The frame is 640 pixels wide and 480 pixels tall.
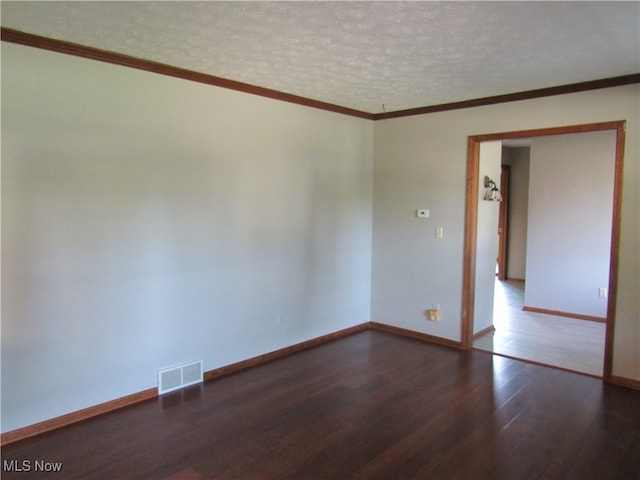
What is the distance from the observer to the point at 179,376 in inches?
131

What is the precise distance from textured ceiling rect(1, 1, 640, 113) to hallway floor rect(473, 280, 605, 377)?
244cm

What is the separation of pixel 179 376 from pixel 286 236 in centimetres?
150

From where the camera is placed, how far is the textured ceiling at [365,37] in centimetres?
215

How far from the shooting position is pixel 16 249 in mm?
2537

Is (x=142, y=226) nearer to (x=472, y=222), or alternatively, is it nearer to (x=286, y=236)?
(x=286, y=236)

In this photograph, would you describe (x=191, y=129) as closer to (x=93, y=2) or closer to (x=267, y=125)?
(x=267, y=125)

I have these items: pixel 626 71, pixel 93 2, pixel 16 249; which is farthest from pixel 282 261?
pixel 626 71

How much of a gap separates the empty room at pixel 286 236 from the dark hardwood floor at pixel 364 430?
0.06 feet

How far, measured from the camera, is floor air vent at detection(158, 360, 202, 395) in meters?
3.24

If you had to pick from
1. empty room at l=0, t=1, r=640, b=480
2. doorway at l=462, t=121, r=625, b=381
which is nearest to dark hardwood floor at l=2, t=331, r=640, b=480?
empty room at l=0, t=1, r=640, b=480

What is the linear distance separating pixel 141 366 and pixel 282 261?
4.87 feet

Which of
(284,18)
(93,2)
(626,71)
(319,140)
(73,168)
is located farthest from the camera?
(319,140)

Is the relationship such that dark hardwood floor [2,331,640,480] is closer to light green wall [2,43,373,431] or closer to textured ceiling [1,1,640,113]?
light green wall [2,43,373,431]

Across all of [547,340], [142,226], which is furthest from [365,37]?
[547,340]
